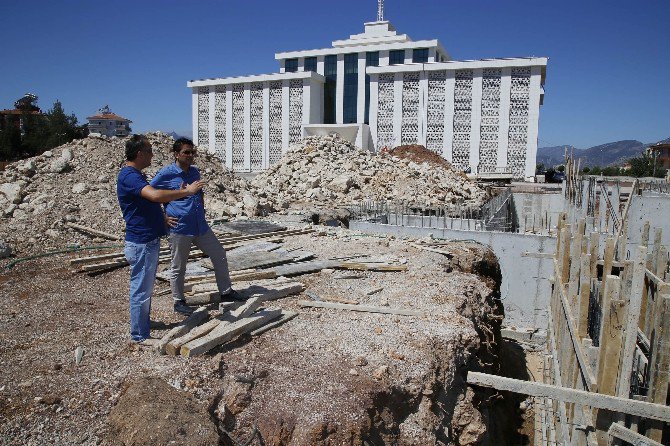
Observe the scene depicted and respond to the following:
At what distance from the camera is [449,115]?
106ft

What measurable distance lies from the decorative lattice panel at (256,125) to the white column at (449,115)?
1560cm

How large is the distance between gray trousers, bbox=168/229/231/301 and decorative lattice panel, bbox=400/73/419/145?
3020cm

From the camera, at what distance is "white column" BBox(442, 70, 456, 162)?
3222 centimetres

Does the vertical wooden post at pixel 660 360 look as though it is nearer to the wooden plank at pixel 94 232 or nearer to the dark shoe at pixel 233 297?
the dark shoe at pixel 233 297

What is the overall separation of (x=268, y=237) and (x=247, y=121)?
31.8 m

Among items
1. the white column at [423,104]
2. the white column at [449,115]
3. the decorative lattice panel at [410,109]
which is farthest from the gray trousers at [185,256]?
the decorative lattice panel at [410,109]

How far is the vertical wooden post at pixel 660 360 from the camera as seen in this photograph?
3.94m

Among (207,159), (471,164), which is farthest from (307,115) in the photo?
(207,159)

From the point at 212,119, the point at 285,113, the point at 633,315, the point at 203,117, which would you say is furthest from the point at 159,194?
the point at 203,117

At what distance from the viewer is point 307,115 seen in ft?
123

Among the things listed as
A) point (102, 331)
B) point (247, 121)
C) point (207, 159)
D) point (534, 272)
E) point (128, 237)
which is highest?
point (247, 121)

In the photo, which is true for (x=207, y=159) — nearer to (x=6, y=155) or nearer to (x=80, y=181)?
(x=80, y=181)

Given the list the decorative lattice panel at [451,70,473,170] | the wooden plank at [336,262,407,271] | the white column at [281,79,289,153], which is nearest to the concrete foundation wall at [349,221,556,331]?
the wooden plank at [336,262,407,271]

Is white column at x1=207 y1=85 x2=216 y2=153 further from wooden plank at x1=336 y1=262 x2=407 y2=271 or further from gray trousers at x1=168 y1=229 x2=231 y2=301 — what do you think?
gray trousers at x1=168 y1=229 x2=231 y2=301
